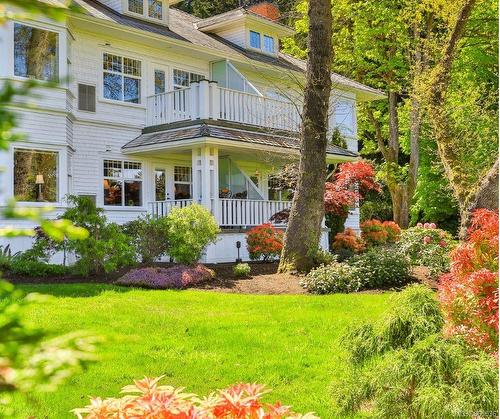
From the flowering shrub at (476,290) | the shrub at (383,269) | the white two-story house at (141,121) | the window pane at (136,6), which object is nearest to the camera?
the flowering shrub at (476,290)

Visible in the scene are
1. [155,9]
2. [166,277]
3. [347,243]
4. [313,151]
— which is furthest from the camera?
[155,9]

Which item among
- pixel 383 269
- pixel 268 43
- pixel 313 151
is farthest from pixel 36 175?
pixel 268 43

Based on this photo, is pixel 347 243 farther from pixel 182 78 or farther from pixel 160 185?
pixel 182 78

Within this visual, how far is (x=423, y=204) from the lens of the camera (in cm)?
3316

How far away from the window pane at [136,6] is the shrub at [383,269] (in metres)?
13.3

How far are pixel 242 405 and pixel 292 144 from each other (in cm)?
1977

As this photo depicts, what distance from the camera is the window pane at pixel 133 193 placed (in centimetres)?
2073

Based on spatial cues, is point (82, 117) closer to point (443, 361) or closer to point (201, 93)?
point (201, 93)

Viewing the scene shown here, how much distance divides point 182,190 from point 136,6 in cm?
662

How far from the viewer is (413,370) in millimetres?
3924

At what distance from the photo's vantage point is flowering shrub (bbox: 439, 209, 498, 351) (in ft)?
16.9

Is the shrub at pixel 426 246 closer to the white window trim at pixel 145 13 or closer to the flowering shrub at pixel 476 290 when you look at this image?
the flowering shrub at pixel 476 290

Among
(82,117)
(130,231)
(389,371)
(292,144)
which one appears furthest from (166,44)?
(389,371)

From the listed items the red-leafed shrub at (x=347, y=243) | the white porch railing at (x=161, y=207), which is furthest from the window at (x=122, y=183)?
the red-leafed shrub at (x=347, y=243)
